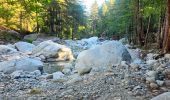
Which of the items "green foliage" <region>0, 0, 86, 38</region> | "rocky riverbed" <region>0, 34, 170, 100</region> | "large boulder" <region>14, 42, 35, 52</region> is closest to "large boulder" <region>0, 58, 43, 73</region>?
"rocky riverbed" <region>0, 34, 170, 100</region>

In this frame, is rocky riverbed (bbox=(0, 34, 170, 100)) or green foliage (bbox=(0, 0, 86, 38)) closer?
rocky riverbed (bbox=(0, 34, 170, 100))

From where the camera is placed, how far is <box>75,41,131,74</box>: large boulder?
12.5m

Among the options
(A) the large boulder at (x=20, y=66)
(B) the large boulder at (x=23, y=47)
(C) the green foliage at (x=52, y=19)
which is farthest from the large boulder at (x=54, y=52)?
(C) the green foliage at (x=52, y=19)

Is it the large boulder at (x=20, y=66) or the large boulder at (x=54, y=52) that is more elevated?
the large boulder at (x=20, y=66)

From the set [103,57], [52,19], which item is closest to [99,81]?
[103,57]

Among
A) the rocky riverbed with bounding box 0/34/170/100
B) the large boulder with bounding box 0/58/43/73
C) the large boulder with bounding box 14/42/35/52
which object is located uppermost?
the rocky riverbed with bounding box 0/34/170/100

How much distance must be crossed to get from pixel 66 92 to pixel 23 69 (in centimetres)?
602

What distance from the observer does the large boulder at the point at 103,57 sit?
1255cm

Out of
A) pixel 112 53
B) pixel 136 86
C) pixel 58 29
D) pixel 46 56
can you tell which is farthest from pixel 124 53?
pixel 58 29

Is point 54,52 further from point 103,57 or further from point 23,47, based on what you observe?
Result: point 103,57

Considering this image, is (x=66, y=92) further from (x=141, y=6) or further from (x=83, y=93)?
(x=141, y=6)

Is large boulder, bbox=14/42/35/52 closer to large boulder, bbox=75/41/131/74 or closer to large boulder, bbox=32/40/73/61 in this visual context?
large boulder, bbox=32/40/73/61

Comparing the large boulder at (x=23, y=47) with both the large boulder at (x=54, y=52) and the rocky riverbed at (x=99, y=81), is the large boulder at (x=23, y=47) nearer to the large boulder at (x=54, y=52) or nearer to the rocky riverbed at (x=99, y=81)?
the large boulder at (x=54, y=52)

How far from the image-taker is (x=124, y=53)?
13.2 metres
